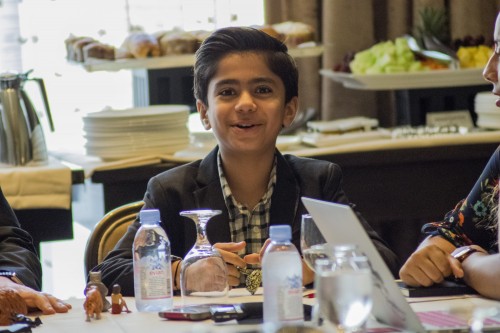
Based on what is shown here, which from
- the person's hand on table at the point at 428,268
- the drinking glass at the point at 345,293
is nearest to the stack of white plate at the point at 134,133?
the person's hand on table at the point at 428,268

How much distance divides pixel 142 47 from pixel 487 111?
1.26 m

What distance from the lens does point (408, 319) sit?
1.70 meters

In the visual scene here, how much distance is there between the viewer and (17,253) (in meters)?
2.36

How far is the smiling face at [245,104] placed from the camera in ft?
8.09

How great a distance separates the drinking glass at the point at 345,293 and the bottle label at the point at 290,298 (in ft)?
0.84

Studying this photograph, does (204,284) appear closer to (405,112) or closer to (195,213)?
(195,213)

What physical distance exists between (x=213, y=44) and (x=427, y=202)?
1430mm

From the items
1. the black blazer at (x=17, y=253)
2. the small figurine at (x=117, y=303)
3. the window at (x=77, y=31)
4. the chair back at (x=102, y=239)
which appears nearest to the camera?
the small figurine at (x=117, y=303)

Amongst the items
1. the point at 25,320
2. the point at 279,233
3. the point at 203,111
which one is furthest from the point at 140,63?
the point at 279,233

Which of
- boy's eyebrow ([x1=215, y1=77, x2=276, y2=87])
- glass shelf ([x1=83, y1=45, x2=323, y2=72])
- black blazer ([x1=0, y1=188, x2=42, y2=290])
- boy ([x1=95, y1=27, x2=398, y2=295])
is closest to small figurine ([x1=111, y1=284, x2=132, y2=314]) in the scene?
black blazer ([x1=0, y1=188, x2=42, y2=290])

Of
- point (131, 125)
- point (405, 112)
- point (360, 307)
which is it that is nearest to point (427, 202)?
point (405, 112)

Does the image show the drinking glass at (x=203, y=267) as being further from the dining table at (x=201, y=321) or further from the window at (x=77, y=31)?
Answer: the window at (x=77, y=31)

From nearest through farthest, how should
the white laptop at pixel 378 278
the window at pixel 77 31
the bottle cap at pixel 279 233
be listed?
the white laptop at pixel 378 278
the bottle cap at pixel 279 233
the window at pixel 77 31

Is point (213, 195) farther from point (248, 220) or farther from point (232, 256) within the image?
point (232, 256)
